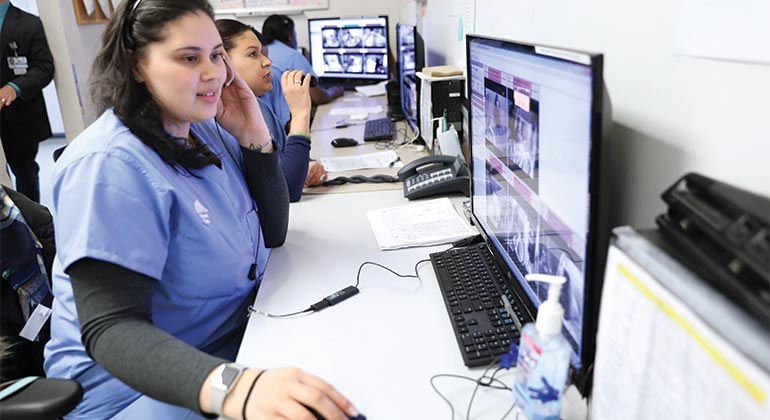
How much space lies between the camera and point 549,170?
A: 0.69 metres

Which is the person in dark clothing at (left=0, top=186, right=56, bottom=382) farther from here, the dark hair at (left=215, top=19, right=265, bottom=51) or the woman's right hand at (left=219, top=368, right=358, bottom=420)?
the dark hair at (left=215, top=19, right=265, bottom=51)

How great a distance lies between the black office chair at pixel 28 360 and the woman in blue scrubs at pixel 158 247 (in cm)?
8

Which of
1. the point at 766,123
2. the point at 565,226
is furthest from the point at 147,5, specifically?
the point at 766,123

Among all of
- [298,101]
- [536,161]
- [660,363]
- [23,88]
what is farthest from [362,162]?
[23,88]

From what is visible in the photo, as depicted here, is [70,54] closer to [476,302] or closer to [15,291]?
[15,291]

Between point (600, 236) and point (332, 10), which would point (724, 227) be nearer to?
point (600, 236)

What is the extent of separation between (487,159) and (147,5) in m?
0.71

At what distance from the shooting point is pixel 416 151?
2.17 meters

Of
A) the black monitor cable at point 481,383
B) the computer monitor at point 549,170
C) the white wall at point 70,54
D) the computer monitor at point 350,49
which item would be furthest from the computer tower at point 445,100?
the white wall at point 70,54

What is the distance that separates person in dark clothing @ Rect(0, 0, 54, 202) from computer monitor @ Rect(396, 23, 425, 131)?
223 cm

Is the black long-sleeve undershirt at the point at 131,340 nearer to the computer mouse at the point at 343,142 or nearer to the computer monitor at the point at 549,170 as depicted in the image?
the computer monitor at the point at 549,170

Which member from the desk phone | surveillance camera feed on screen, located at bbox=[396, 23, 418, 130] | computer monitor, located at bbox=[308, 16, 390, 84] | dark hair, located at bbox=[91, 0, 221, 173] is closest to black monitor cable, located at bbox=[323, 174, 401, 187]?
the desk phone

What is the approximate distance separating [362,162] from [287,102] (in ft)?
1.27

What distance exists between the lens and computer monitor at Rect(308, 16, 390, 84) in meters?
3.27
